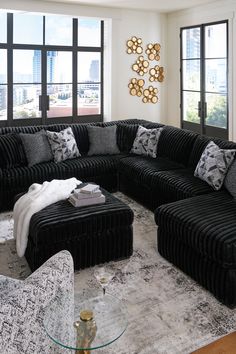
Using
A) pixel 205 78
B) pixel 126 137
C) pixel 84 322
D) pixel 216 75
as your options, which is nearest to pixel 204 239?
pixel 84 322

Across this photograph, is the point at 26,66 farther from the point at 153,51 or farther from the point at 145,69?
the point at 153,51

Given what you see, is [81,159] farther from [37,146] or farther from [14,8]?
[14,8]

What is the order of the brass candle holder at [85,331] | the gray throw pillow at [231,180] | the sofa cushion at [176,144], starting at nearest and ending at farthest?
the brass candle holder at [85,331] → the gray throw pillow at [231,180] → the sofa cushion at [176,144]

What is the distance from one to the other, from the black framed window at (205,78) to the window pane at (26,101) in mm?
2547

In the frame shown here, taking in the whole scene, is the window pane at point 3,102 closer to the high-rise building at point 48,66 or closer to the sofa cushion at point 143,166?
the high-rise building at point 48,66

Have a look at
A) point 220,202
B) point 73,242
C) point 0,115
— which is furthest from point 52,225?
point 0,115

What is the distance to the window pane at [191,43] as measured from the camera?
630cm

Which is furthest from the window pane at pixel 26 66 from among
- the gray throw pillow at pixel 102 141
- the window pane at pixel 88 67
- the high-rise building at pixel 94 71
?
the gray throw pillow at pixel 102 141

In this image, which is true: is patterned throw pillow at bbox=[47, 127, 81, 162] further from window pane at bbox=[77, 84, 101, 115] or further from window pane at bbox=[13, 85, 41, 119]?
window pane at bbox=[77, 84, 101, 115]

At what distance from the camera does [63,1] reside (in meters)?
5.71

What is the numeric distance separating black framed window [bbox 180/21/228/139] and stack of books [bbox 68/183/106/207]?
11.1 feet

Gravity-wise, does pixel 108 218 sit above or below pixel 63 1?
below

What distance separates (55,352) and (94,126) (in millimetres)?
3819

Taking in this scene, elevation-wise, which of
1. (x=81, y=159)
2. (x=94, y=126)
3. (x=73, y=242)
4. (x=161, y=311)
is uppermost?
(x=94, y=126)
